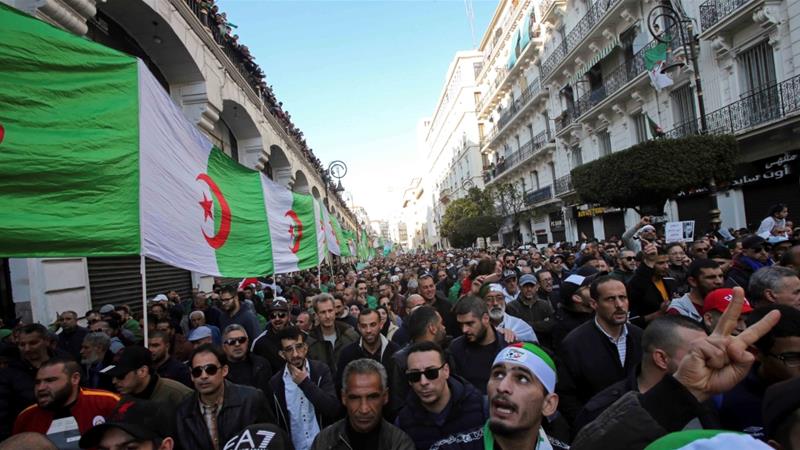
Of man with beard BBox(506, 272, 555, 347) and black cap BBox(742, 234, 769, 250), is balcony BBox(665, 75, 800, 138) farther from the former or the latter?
man with beard BBox(506, 272, 555, 347)

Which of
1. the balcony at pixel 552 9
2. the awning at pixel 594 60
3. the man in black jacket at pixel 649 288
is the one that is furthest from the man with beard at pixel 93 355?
the balcony at pixel 552 9

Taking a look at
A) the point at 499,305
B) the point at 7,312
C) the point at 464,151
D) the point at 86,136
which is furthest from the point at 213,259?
the point at 464,151

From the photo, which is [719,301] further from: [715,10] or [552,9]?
[552,9]

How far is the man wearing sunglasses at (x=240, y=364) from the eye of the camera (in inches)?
156

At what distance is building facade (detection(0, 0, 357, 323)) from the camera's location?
563 centimetres

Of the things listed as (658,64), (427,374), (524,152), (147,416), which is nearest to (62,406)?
(147,416)

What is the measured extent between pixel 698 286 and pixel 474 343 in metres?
1.92

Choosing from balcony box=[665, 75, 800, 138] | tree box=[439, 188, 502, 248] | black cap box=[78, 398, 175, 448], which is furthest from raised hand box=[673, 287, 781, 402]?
tree box=[439, 188, 502, 248]

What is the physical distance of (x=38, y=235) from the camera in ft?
8.80

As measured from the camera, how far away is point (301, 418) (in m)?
3.39

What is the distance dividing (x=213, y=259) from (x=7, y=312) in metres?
Result: 3.21

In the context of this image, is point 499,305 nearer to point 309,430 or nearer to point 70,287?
point 309,430

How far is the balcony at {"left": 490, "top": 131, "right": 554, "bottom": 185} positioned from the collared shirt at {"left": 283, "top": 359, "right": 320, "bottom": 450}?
92.6ft

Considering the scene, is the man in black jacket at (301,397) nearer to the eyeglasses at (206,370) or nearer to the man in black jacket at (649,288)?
the eyeglasses at (206,370)
